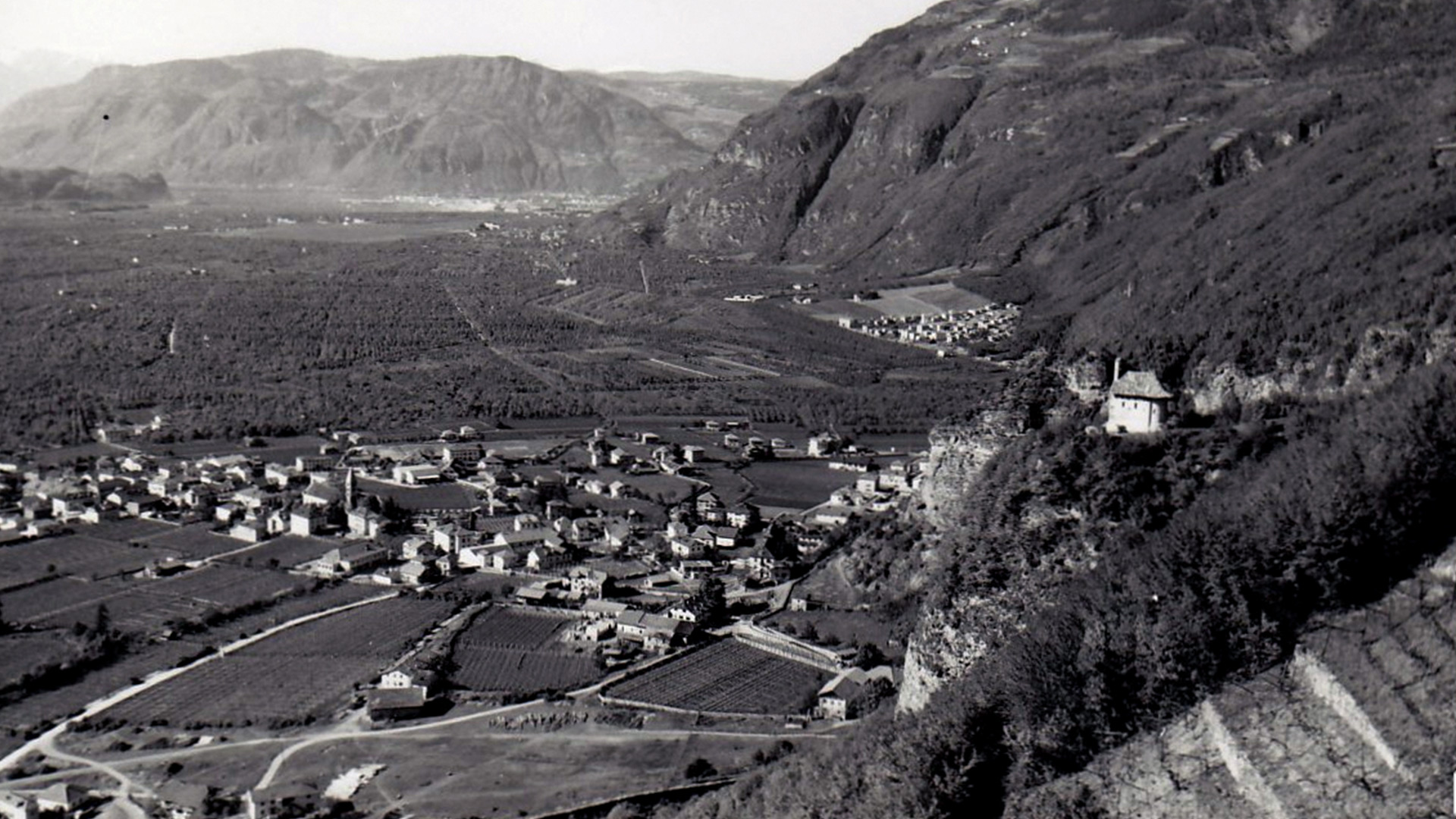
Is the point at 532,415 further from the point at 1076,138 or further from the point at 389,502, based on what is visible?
the point at 1076,138

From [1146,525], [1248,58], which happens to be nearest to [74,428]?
[1146,525]

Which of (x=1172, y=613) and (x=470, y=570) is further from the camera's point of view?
(x=470, y=570)

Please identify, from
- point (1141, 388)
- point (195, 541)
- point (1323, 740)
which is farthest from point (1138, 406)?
point (195, 541)

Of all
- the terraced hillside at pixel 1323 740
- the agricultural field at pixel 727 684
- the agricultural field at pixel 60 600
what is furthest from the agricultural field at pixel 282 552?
the terraced hillside at pixel 1323 740

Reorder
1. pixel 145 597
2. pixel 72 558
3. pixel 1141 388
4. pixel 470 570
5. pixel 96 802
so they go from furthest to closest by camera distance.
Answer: pixel 72 558, pixel 470 570, pixel 145 597, pixel 96 802, pixel 1141 388

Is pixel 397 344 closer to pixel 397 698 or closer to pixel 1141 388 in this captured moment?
pixel 397 698

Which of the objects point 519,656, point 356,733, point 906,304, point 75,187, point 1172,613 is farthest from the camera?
point 75,187

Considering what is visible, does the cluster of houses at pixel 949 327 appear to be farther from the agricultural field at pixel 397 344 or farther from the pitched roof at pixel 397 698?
the pitched roof at pixel 397 698
